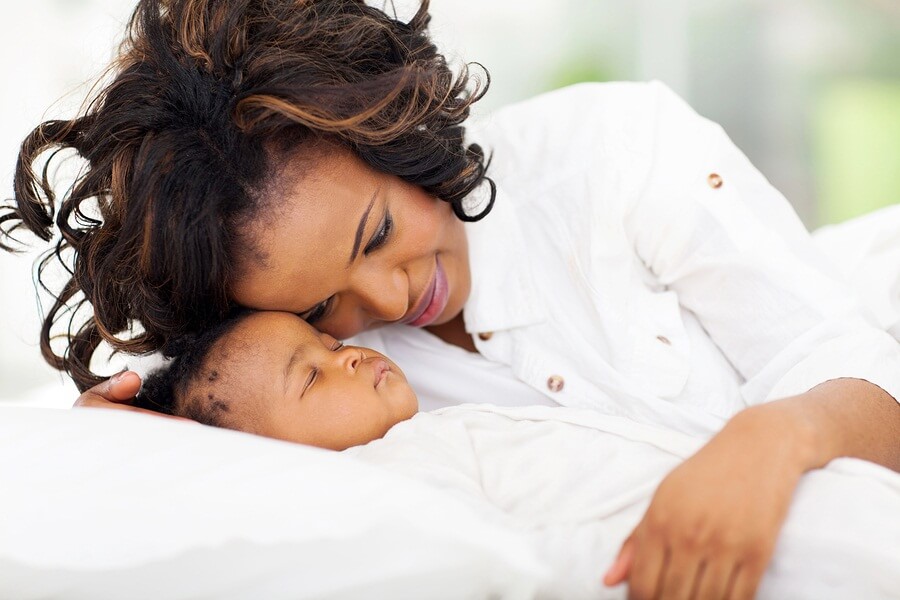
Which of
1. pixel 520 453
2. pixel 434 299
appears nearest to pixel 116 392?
pixel 434 299

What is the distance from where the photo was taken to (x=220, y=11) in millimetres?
1044

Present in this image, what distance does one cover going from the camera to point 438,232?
1.16 meters

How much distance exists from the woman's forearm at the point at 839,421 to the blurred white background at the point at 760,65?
2234 mm

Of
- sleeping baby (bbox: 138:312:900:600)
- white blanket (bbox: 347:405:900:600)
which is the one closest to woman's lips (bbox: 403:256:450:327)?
sleeping baby (bbox: 138:312:900:600)

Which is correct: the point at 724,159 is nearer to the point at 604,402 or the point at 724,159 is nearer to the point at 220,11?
the point at 604,402

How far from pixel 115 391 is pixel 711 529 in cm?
77

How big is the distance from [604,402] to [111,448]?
67 centimetres

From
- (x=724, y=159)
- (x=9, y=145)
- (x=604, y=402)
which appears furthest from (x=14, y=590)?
(x=9, y=145)

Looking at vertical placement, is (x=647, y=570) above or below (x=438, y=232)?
below

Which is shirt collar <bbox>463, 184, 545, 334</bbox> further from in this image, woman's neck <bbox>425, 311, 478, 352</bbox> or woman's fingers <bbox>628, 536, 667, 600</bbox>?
woman's fingers <bbox>628, 536, 667, 600</bbox>

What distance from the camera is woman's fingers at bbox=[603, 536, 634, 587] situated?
0.68m

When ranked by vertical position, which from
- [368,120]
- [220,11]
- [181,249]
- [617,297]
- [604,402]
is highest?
[220,11]

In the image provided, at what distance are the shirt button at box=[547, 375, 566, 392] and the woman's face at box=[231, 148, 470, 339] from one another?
194 millimetres

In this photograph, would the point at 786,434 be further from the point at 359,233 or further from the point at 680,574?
the point at 359,233
